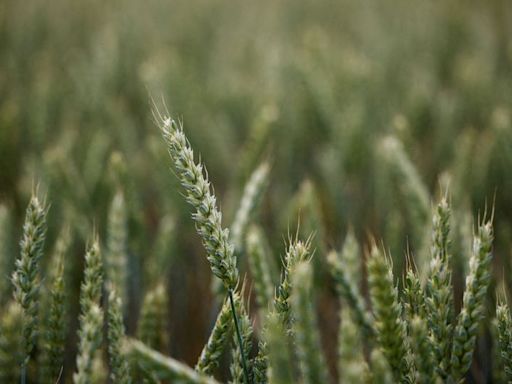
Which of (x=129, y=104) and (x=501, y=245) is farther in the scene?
(x=129, y=104)

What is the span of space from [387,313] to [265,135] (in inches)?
39.1

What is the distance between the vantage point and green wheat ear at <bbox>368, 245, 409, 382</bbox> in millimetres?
694

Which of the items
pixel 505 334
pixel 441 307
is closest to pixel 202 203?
pixel 441 307

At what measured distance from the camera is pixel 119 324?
0.85 m

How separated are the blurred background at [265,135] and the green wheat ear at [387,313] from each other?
0.56 feet

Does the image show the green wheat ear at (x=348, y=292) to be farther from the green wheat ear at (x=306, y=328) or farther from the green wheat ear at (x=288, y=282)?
the green wheat ear at (x=306, y=328)

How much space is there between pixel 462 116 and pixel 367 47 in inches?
41.3

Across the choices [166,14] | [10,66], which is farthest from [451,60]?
[10,66]

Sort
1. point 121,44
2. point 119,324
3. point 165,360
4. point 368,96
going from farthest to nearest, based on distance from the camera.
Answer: point 121,44
point 368,96
point 119,324
point 165,360

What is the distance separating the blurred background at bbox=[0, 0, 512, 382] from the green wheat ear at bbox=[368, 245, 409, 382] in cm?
17

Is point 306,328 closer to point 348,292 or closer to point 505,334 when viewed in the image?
point 348,292

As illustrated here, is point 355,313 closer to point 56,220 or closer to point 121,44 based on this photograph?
point 56,220

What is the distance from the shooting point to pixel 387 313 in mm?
703

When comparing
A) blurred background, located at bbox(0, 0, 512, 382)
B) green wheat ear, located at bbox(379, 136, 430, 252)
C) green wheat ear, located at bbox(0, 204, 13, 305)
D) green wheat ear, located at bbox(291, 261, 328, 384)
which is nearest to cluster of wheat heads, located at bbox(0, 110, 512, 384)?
green wheat ear, located at bbox(291, 261, 328, 384)
